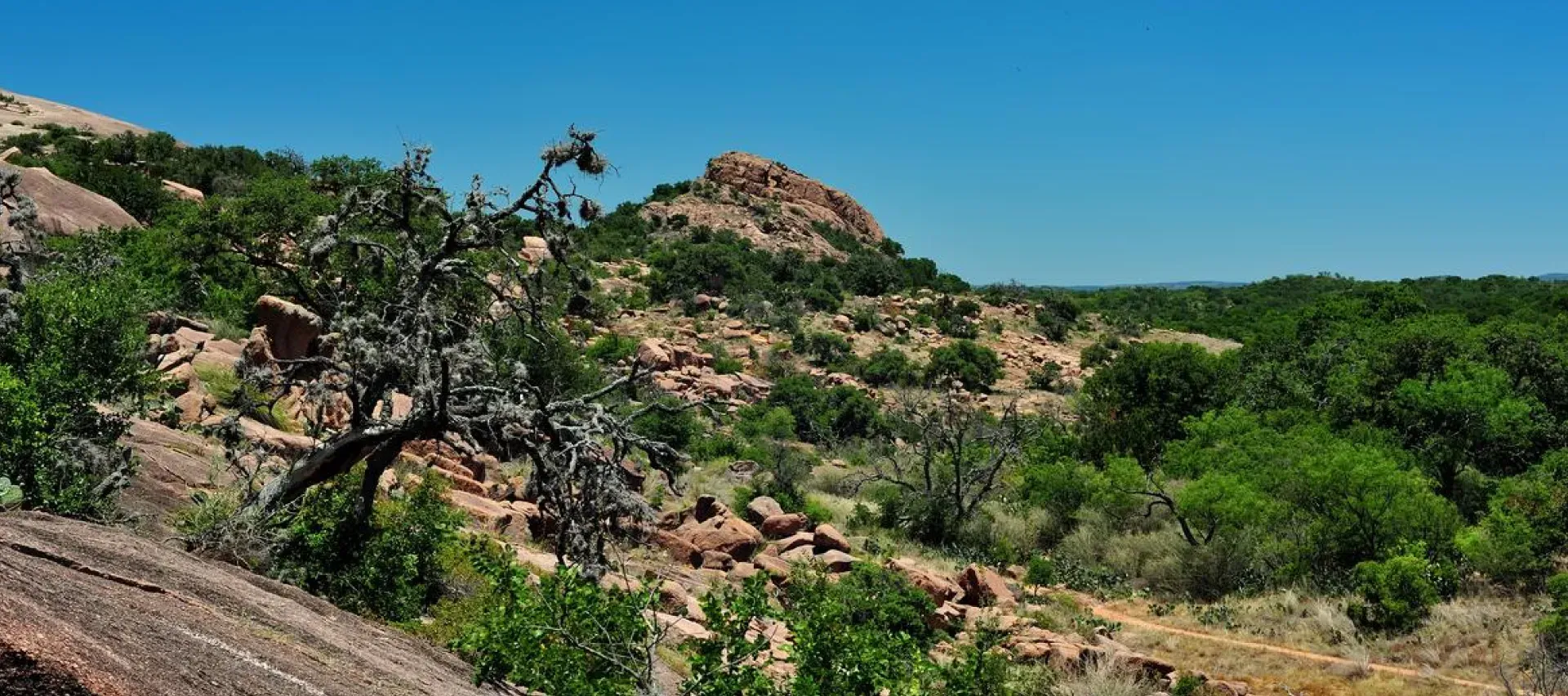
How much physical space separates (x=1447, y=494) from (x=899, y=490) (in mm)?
11392

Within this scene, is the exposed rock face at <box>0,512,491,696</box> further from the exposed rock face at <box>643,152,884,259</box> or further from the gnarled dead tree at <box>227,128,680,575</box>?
the exposed rock face at <box>643,152,884,259</box>

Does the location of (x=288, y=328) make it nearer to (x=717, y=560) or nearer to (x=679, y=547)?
(x=679, y=547)

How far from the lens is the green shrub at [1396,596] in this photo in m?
15.0

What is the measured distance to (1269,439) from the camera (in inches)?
930

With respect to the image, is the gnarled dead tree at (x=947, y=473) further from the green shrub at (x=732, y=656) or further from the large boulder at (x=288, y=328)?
the green shrub at (x=732, y=656)

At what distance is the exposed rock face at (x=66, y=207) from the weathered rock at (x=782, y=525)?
17266 mm

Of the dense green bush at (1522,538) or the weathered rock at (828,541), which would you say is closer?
the dense green bush at (1522,538)

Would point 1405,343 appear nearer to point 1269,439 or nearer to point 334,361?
point 1269,439

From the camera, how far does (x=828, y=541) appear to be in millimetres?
17906

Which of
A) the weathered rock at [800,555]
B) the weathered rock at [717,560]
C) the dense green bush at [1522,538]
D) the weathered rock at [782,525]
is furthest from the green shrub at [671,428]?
the dense green bush at [1522,538]

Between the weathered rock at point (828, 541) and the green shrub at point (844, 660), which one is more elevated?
the green shrub at point (844, 660)

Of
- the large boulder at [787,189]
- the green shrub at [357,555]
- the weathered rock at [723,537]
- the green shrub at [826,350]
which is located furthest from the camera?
the large boulder at [787,189]

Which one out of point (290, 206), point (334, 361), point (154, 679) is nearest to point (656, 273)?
point (290, 206)

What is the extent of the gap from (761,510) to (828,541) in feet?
7.17
